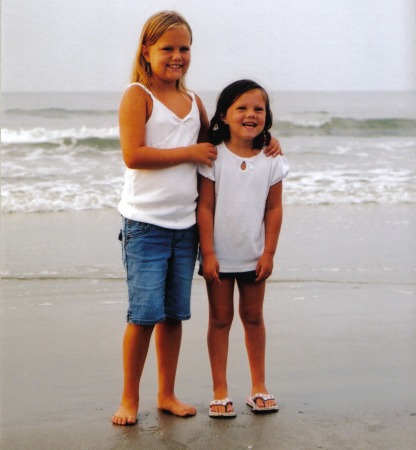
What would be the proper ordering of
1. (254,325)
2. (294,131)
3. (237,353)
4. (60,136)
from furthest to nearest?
(294,131), (60,136), (237,353), (254,325)

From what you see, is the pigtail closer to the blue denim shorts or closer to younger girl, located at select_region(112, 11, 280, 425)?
younger girl, located at select_region(112, 11, 280, 425)

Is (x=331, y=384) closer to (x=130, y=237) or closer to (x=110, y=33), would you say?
(x=130, y=237)

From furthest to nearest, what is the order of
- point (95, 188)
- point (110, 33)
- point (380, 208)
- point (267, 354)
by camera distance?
1. point (95, 188)
2. point (380, 208)
3. point (110, 33)
4. point (267, 354)

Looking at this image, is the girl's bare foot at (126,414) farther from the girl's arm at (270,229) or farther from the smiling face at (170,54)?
the smiling face at (170,54)

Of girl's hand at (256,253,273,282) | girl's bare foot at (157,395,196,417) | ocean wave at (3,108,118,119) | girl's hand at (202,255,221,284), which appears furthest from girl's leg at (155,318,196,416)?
ocean wave at (3,108,118,119)

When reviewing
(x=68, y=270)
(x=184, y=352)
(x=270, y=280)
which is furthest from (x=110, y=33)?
(x=184, y=352)

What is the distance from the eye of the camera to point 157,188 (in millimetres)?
1961

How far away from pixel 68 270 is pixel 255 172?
2.21m

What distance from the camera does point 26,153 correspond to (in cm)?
1084

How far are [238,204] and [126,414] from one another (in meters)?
0.77

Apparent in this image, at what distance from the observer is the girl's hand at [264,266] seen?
2.02m

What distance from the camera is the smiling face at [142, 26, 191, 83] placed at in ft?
6.37

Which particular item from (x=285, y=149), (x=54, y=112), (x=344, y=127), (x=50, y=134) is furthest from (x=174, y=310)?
(x=54, y=112)

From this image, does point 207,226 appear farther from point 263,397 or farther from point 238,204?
point 263,397
